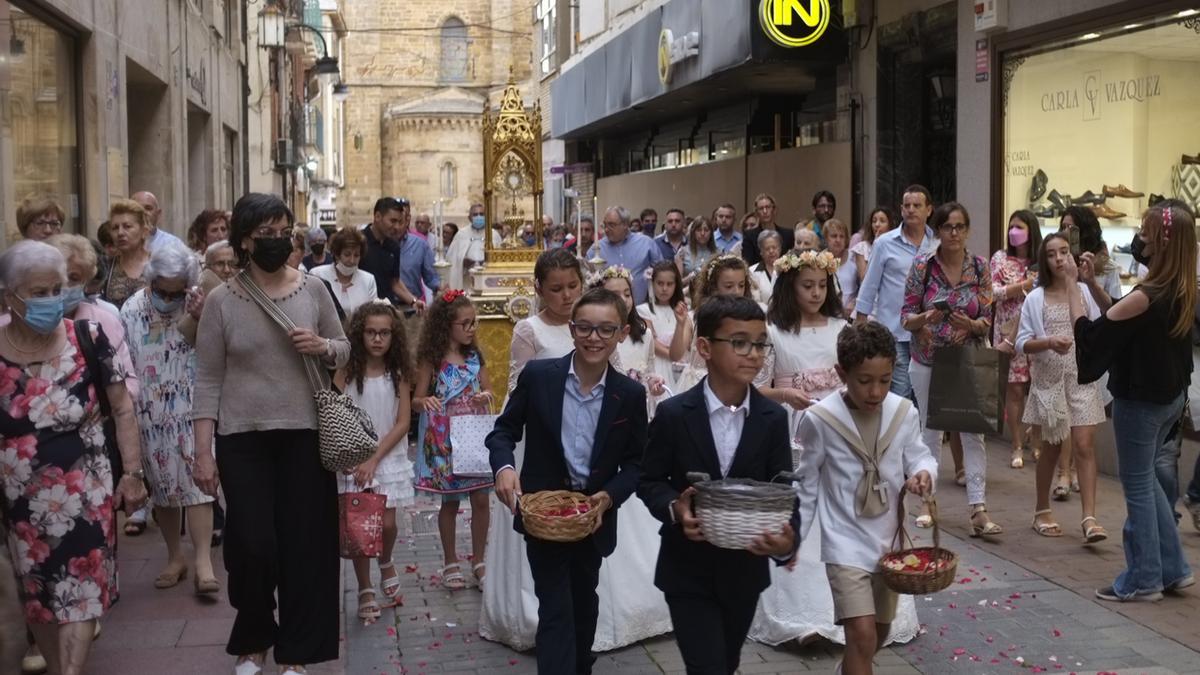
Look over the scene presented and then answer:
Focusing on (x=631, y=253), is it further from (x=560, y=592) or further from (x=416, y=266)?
(x=560, y=592)

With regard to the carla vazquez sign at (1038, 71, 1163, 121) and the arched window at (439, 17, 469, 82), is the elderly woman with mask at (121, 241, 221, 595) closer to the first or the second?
the carla vazquez sign at (1038, 71, 1163, 121)

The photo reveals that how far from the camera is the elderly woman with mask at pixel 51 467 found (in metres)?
5.79

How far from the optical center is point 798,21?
54.1 ft

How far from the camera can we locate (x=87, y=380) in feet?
19.7

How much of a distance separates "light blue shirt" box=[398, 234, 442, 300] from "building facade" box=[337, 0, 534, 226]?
5707cm

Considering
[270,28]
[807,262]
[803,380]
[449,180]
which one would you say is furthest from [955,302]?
[449,180]

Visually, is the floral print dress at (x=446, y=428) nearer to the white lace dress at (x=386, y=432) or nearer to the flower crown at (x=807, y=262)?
the white lace dress at (x=386, y=432)

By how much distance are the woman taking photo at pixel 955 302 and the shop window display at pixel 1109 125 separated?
7.85 ft

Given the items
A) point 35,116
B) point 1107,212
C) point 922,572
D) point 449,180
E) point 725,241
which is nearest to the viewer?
point 922,572

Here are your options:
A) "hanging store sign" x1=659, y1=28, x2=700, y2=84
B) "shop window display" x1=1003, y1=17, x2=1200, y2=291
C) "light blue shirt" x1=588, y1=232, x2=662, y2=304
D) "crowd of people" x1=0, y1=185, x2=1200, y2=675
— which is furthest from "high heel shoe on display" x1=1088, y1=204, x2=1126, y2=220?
"hanging store sign" x1=659, y1=28, x2=700, y2=84

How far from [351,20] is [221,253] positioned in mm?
66301

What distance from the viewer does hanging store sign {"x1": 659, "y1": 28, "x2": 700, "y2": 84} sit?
1934cm

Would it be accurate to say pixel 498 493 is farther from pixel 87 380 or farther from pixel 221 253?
pixel 221 253

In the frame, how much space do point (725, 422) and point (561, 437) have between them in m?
0.70
